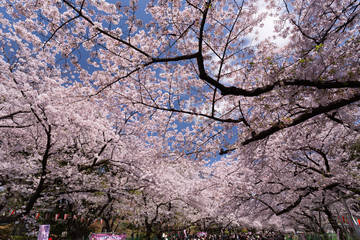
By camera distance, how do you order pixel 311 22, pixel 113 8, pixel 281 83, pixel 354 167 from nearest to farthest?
pixel 281 83 → pixel 113 8 → pixel 311 22 → pixel 354 167

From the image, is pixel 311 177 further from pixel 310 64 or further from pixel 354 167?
pixel 310 64

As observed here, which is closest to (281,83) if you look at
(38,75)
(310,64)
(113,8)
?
(310,64)

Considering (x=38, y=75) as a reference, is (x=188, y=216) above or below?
below

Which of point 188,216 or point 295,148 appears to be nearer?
point 295,148

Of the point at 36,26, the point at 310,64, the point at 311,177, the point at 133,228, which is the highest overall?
the point at 36,26

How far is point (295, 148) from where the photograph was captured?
9.05 metres

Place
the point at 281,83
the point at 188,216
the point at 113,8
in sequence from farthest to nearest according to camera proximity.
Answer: the point at 188,216 → the point at 113,8 → the point at 281,83

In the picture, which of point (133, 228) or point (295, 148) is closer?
point (295, 148)

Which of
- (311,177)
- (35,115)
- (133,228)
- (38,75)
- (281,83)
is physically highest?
(38,75)

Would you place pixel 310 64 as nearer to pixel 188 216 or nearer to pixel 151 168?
pixel 151 168

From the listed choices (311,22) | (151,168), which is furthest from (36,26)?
(151,168)

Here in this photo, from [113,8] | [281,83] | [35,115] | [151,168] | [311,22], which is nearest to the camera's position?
[281,83]

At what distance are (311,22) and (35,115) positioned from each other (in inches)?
389

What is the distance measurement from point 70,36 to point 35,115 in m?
Result: 4.25
